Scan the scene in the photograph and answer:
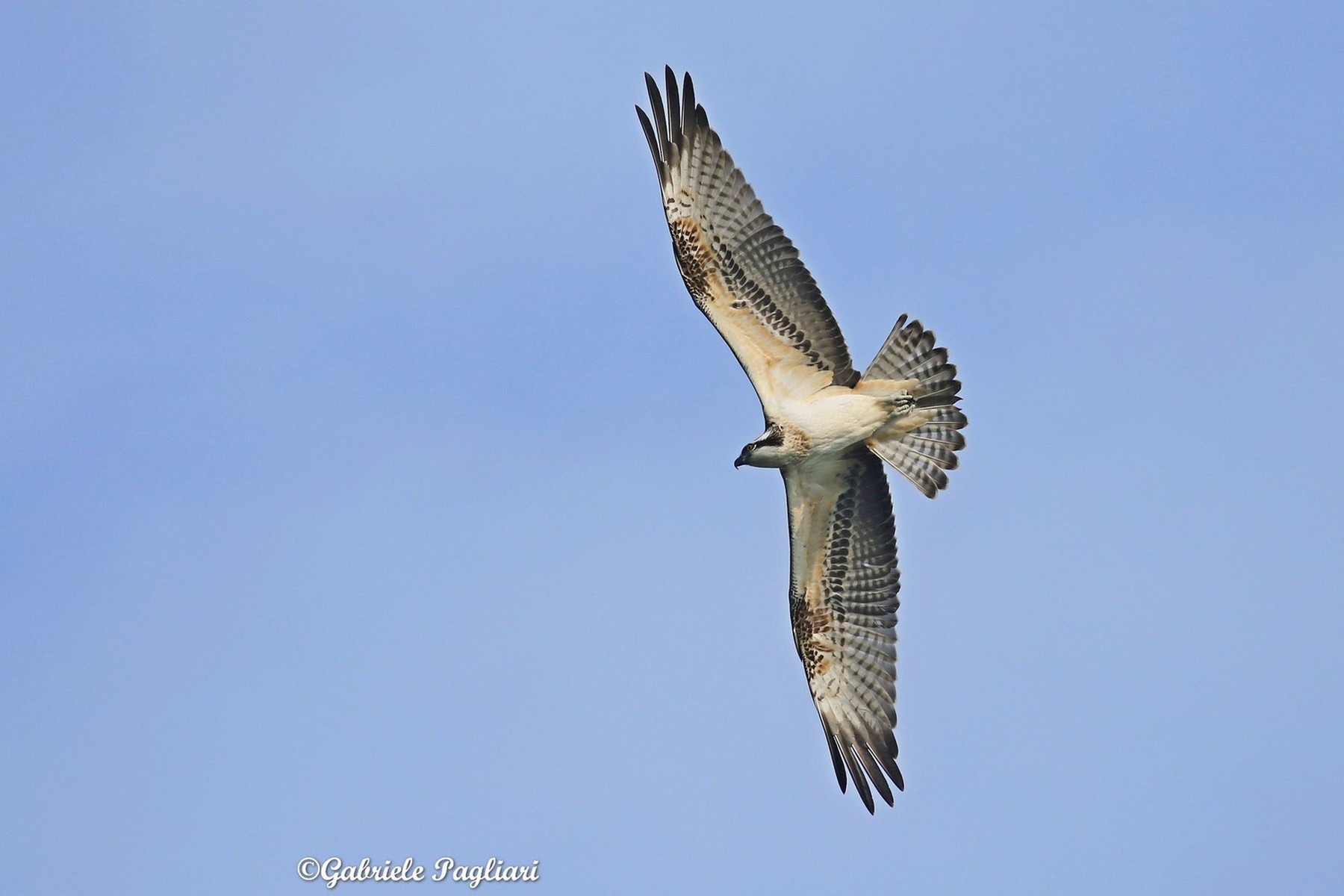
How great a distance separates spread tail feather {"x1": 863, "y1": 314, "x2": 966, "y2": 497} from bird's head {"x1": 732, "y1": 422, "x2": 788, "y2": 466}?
0.90m

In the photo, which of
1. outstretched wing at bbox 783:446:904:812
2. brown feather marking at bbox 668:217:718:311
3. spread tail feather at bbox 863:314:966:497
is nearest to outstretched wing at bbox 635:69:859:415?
brown feather marking at bbox 668:217:718:311

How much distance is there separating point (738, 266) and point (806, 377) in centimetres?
114

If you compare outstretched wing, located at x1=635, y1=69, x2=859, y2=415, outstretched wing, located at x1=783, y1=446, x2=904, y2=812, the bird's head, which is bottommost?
outstretched wing, located at x1=783, y1=446, x2=904, y2=812

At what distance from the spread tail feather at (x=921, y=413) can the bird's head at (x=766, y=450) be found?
901mm

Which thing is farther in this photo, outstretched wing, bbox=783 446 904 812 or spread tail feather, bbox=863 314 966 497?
outstretched wing, bbox=783 446 904 812

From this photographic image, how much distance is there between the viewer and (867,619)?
16281mm

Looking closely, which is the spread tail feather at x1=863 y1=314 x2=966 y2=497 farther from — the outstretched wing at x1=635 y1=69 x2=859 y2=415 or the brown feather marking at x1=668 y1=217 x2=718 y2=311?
the brown feather marking at x1=668 y1=217 x2=718 y2=311

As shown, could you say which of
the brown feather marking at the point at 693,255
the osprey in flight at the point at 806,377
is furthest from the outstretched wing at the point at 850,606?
the brown feather marking at the point at 693,255

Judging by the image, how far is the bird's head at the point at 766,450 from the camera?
15.2 meters

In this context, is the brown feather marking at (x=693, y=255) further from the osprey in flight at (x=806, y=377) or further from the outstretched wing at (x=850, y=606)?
the outstretched wing at (x=850, y=606)

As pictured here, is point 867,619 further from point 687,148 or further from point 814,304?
point 687,148

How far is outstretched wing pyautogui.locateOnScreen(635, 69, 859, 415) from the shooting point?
15062 millimetres

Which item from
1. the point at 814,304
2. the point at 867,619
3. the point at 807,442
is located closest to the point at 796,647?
the point at 867,619

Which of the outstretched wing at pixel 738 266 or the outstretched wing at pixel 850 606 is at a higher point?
the outstretched wing at pixel 738 266
